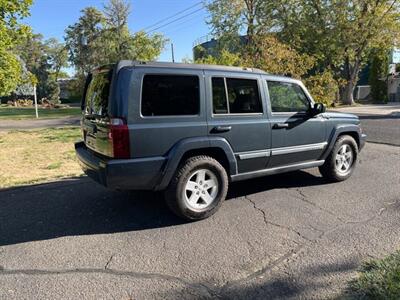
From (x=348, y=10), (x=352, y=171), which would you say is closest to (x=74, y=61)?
(x=348, y=10)

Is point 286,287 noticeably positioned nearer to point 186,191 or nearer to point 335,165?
point 186,191

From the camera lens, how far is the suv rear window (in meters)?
4.05

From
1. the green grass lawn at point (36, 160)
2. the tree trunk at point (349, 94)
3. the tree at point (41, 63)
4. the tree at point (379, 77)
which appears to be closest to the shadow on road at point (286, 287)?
the green grass lawn at point (36, 160)

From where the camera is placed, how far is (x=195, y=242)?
3750 millimetres

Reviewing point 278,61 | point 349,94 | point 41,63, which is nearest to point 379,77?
point 349,94

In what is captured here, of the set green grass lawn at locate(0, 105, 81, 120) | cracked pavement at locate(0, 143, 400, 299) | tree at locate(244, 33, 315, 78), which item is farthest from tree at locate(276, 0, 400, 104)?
cracked pavement at locate(0, 143, 400, 299)

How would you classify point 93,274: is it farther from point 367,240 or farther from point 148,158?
point 367,240

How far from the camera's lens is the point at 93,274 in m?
3.14

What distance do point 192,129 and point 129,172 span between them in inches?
35.4

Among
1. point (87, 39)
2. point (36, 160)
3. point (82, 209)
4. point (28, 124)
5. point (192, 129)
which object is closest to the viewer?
point (192, 129)

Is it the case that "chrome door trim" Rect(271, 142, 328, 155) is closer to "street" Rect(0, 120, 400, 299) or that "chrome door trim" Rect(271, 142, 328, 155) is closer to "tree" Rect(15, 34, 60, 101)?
"street" Rect(0, 120, 400, 299)

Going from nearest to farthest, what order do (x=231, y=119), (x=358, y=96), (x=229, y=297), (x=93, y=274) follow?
1. (x=229, y=297)
2. (x=93, y=274)
3. (x=231, y=119)
4. (x=358, y=96)

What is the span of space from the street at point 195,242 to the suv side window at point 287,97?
126 centimetres

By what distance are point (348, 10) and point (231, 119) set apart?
982 inches
